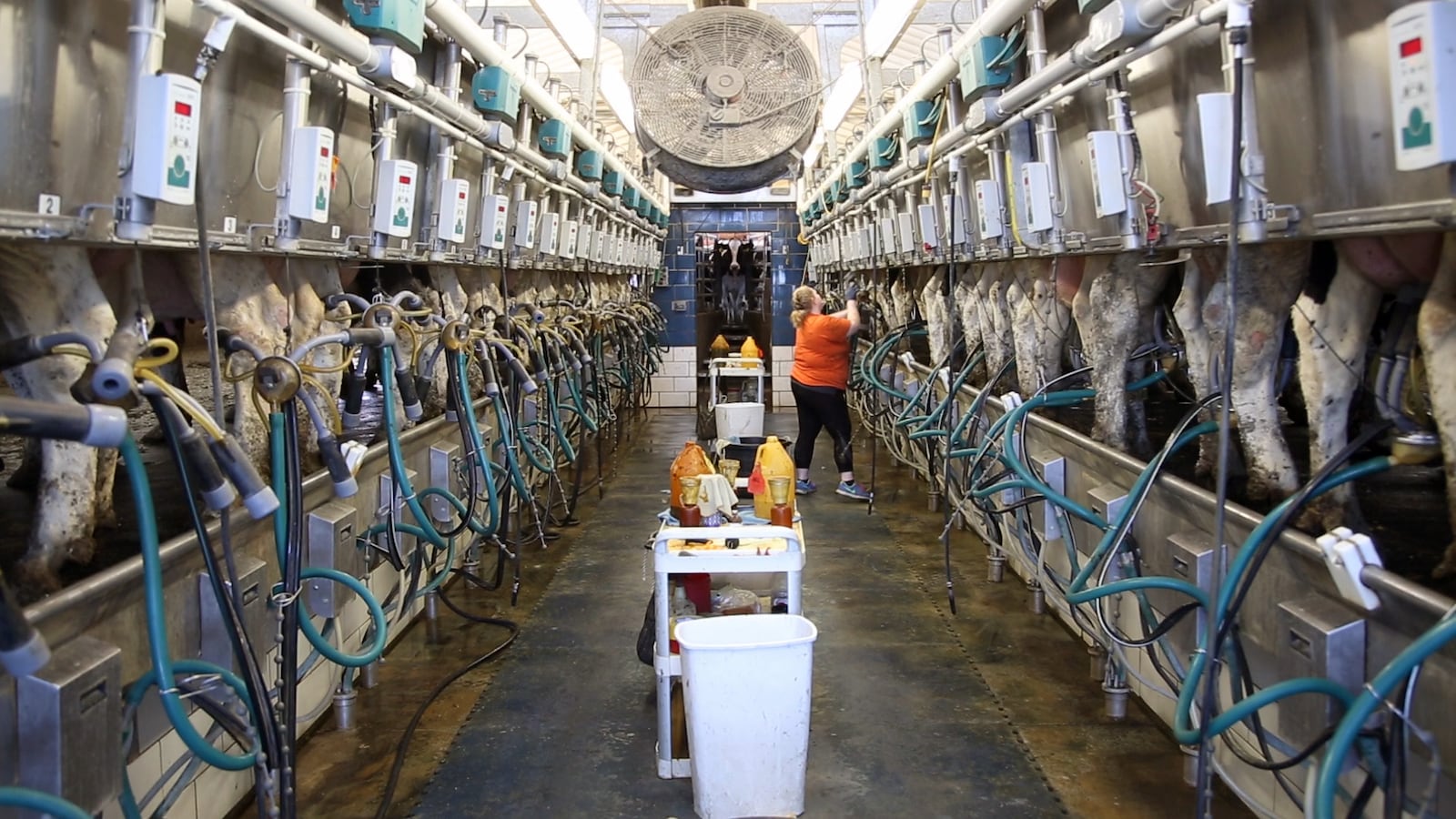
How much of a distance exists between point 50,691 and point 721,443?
3.94 meters

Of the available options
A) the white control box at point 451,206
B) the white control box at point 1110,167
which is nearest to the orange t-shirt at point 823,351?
the white control box at point 451,206

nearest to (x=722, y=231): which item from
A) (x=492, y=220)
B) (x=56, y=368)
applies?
(x=492, y=220)

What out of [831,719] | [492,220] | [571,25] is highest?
[571,25]

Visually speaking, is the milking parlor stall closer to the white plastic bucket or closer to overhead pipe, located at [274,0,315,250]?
overhead pipe, located at [274,0,315,250]

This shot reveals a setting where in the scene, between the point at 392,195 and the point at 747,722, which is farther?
the point at 392,195

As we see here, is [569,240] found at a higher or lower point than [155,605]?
higher

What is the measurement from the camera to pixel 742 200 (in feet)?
40.8

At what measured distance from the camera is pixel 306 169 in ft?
9.16

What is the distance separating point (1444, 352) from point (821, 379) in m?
4.75

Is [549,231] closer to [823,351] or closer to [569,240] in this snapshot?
[569,240]

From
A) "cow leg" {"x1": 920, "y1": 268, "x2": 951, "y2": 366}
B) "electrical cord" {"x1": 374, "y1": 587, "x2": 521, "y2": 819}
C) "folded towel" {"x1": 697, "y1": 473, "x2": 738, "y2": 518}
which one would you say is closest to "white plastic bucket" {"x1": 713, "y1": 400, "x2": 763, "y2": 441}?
"cow leg" {"x1": 920, "y1": 268, "x2": 951, "y2": 366}

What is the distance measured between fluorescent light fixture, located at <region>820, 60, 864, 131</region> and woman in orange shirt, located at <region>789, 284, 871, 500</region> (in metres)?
1.85

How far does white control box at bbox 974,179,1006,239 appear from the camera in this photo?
4332mm

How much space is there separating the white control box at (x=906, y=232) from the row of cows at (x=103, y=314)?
121 inches
